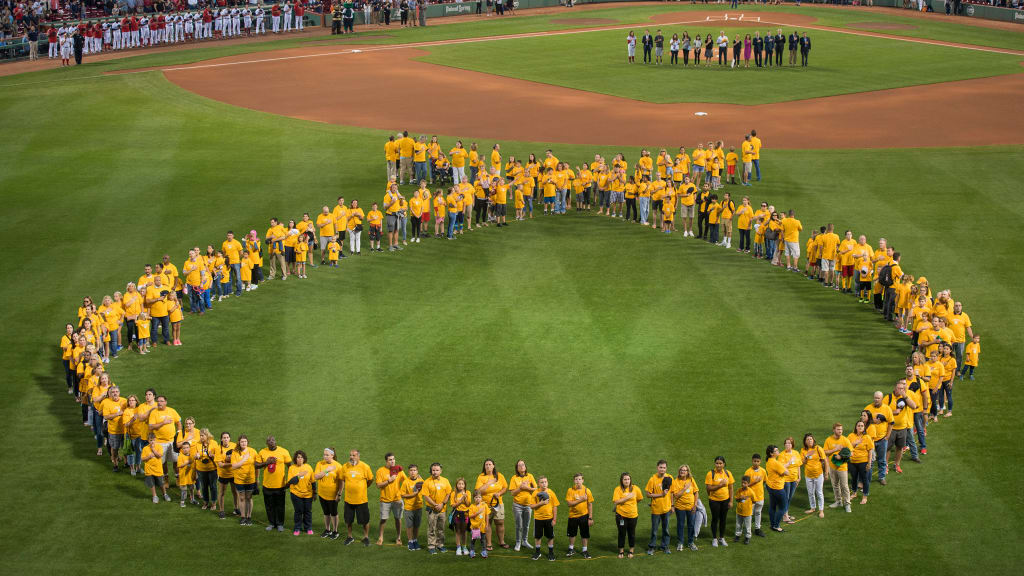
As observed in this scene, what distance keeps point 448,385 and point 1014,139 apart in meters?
29.3

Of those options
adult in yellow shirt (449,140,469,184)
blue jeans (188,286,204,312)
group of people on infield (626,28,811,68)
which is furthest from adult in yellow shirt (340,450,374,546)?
group of people on infield (626,28,811,68)

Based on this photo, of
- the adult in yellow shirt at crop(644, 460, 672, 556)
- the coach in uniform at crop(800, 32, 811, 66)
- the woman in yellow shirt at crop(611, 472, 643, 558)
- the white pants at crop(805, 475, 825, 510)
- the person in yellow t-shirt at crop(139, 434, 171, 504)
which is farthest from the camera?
the coach in uniform at crop(800, 32, 811, 66)

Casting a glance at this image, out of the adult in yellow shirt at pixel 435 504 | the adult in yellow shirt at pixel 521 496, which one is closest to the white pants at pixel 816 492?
the adult in yellow shirt at pixel 521 496

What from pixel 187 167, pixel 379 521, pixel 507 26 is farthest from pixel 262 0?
pixel 379 521

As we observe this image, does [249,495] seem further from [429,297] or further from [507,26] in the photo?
[507,26]

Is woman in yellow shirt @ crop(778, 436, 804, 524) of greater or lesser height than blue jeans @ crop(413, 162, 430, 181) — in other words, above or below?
below

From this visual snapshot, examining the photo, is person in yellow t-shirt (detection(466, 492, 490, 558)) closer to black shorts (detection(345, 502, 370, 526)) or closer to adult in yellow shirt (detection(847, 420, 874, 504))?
black shorts (detection(345, 502, 370, 526))

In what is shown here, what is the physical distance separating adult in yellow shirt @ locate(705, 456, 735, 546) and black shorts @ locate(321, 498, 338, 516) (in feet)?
21.4

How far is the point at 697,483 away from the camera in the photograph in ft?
64.6

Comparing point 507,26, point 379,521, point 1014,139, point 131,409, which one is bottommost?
point 379,521

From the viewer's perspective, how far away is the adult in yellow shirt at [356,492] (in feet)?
59.3

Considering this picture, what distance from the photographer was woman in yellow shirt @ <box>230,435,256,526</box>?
18.4 metres

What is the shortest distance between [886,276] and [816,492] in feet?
31.4

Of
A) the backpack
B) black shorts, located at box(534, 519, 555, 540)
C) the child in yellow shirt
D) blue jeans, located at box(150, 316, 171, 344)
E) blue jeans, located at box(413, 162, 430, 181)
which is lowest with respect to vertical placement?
black shorts, located at box(534, 519, 555, 540)
